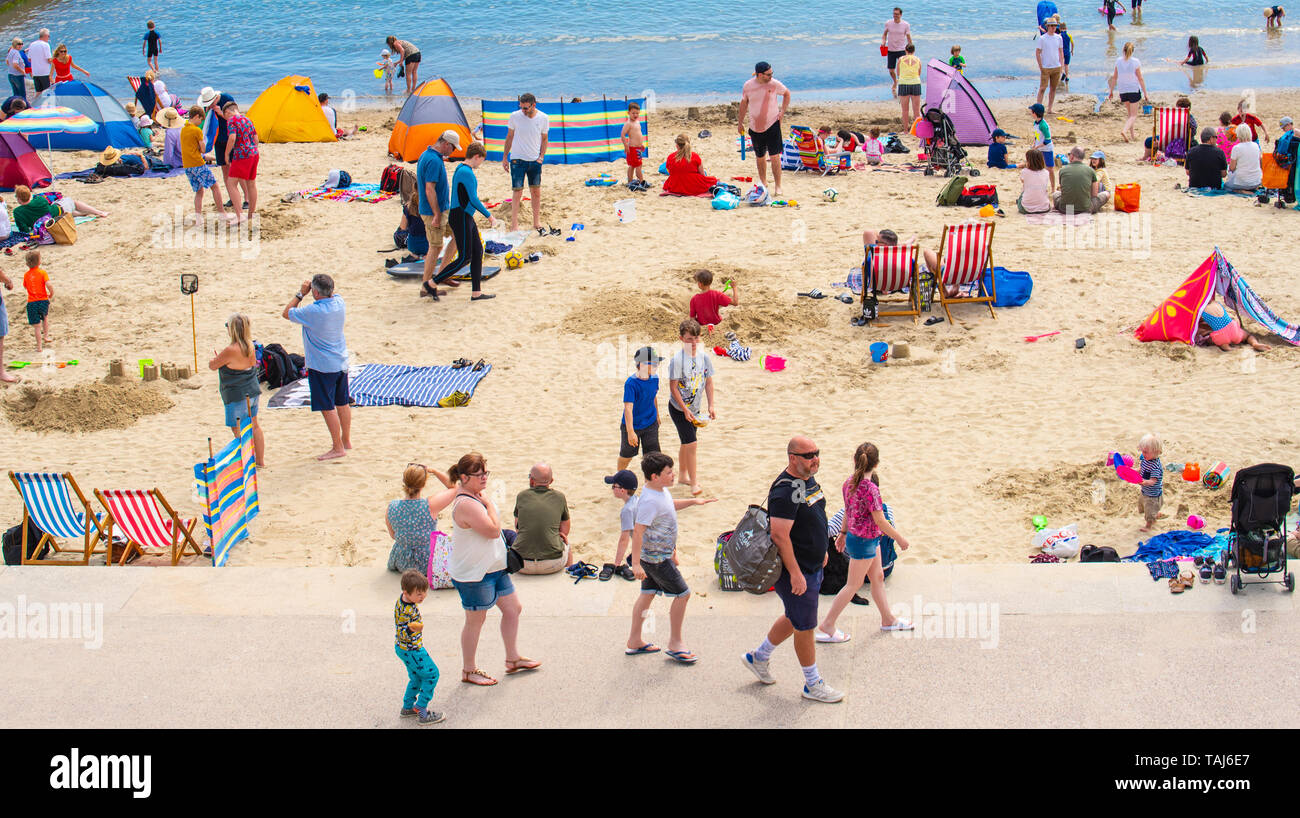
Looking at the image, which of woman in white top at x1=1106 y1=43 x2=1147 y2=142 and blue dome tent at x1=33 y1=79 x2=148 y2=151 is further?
blue dome tent at x1=33 y1=79 x2=148 y2=151

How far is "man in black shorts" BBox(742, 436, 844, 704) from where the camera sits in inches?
224

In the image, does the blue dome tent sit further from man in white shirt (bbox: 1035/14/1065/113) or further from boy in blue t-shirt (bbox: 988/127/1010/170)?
man in white shirt (bbox: 1035/14/1065/113)

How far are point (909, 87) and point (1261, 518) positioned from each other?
1459cm

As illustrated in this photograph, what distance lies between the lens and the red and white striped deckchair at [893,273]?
39.1 feet

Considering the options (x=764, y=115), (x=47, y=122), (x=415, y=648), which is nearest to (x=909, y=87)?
(x=764, y=115)

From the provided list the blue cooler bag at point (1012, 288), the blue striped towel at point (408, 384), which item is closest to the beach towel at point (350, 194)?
the blue striped towel at point (408, 384)

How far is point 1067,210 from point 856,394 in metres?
5.75

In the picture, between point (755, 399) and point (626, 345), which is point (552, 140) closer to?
point (626, 345)

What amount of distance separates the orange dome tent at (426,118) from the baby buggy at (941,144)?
666cm

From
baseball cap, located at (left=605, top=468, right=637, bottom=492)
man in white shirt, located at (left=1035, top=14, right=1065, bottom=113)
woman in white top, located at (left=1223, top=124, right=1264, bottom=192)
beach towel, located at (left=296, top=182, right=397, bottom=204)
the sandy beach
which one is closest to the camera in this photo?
baseball cap, located at (left=605, top=468, right=637, bottom=492)

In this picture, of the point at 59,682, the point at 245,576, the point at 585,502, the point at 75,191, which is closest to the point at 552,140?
the point at 75,191

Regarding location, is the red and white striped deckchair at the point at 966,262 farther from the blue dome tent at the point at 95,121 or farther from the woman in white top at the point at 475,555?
the blue dome tent at the point at 95,121

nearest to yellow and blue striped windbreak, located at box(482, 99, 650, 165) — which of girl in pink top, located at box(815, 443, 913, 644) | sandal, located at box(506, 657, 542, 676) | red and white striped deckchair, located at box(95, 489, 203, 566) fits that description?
red and white striped deckchair, located at box(95, 489, 203, 566)

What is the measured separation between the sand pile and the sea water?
59.5ft
